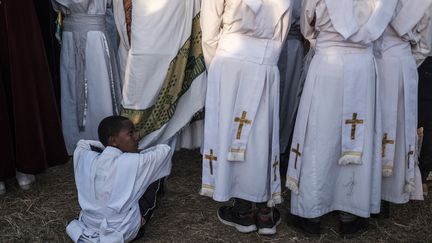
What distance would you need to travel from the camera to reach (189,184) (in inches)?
174

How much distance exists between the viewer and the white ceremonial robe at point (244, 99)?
3.28 meters

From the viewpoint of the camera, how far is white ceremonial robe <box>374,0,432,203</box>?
3.46m

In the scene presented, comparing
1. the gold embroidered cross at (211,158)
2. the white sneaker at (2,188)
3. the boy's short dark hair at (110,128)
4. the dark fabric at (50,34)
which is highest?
the dark fabric at (50,34)

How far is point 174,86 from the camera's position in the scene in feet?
12.8

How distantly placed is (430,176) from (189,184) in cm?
207

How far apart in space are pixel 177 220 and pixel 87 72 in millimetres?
1697

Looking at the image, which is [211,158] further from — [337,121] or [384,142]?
[384,142]

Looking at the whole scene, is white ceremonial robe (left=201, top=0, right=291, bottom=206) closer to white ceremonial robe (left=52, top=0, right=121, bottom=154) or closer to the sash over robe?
the sash over robe

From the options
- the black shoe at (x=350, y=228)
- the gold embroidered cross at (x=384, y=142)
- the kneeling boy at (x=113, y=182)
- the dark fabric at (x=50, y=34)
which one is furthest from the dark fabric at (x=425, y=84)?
the dark fabric at (x=50, y=34)

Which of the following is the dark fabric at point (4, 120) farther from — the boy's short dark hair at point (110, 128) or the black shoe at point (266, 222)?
the black shoe at point (266, 222)

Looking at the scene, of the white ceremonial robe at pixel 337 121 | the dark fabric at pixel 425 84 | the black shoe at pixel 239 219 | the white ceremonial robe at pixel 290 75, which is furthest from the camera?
the white ceremonial robe at pixel 290 75

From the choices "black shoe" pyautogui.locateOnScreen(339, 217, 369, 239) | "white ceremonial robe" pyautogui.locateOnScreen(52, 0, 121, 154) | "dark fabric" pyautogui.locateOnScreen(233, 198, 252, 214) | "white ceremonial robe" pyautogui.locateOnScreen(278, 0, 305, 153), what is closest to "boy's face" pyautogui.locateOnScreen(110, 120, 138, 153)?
"dark fabric" pyautogui.locateOnScreen(233, 198, 252, 214)

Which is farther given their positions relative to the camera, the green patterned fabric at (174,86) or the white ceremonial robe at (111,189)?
the green patterned fabric at (174,86)

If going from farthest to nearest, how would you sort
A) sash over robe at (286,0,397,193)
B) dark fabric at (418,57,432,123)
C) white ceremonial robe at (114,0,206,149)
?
1. dark fabric at (418,57,432,123)
2. white ceremonial robe at (114,0,206,149)
3. sash over robe at (286,0,397,193)
